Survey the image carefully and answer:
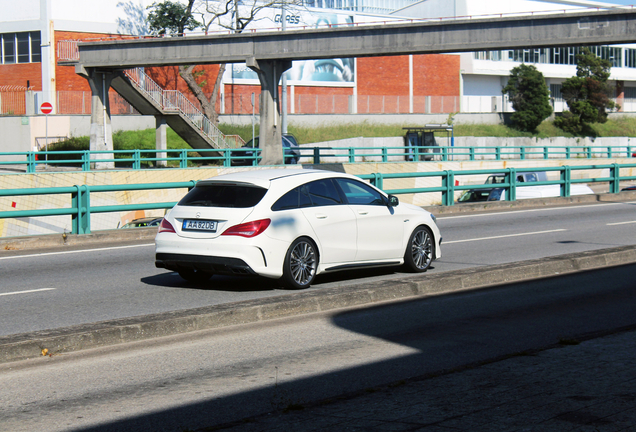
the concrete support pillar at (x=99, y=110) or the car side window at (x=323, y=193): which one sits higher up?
the concrete support pillar at (x=99, y=110)

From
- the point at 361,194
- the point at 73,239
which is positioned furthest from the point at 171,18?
the point at 361,194

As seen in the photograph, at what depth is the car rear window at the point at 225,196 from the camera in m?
9.67

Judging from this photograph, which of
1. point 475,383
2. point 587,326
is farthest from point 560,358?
point 587,326

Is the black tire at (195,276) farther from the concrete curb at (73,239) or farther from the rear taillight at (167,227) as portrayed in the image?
the concrete curb at (73,239)

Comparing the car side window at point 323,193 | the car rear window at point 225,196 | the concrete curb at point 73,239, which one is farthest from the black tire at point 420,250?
the concrete curb at point 73,239

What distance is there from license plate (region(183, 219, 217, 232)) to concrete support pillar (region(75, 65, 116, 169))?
3275 centimetres

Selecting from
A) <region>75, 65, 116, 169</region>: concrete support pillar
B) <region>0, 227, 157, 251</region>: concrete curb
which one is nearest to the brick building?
<region>75, 65, 116, 169</region>: concrete support pillar

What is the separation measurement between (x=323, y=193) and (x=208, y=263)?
1899 millimetres

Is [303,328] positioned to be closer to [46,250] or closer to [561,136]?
[46,250]

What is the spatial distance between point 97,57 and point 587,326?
3692 centimetres

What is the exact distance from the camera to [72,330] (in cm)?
705

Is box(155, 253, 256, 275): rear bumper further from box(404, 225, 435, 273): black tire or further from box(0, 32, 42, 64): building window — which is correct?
box(0, 32, 42, 64): building window

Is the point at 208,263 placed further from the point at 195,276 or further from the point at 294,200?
the point at 294,200

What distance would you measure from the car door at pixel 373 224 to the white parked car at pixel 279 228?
0.04 feet
